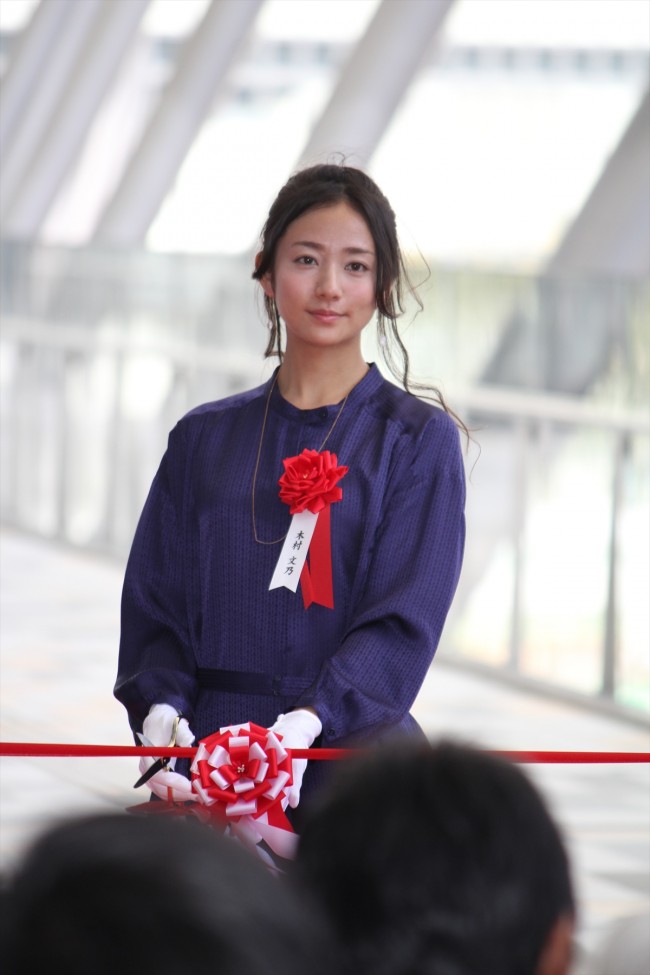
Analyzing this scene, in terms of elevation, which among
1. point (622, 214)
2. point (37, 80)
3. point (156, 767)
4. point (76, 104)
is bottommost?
point (156, 767)

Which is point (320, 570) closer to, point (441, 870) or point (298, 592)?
point (298, 592)

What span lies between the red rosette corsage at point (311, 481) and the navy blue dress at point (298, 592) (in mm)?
21

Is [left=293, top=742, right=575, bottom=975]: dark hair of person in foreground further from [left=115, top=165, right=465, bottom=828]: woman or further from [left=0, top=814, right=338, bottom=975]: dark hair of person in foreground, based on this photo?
[left=115, top=165, right=465, bottom=828]: woman

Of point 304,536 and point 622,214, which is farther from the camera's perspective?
point 622,214

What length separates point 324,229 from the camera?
6.23 feet

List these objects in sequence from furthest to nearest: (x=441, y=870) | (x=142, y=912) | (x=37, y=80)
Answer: (x=37, y=80)
(x=441, y=870)
(x=142, y=912)

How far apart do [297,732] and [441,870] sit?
0.93m

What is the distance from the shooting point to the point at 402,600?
70.0 inches

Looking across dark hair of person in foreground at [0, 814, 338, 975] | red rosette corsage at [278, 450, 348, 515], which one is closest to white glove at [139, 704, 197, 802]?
red rosette corsage at [278, 450, 348, 515]

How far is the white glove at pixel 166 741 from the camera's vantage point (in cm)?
Answer: 176

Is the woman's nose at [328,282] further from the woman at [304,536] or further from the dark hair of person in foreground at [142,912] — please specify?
the dark hair of person in foreground at [142,912]

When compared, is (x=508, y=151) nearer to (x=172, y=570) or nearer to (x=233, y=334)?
(x=233, y=334)

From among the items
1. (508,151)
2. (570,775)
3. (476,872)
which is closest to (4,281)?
(508,151)

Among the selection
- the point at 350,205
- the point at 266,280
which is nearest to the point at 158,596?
the point at 266,280
